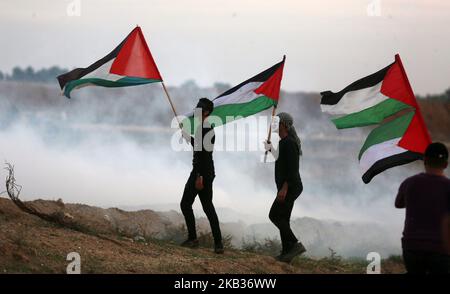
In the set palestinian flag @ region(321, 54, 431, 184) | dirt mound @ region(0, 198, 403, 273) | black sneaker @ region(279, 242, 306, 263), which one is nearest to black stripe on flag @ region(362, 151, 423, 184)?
palestinian flag @ region(321, 54, 431, 184)

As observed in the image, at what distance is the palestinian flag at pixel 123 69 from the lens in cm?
1268

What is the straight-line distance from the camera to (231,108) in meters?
12.9

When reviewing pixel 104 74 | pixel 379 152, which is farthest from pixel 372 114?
pixel 104 74

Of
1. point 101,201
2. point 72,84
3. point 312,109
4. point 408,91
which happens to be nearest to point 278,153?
point 408,91

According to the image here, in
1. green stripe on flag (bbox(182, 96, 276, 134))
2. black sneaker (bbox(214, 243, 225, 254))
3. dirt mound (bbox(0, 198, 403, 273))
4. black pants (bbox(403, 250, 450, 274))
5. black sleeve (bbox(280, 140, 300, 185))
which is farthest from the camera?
green stripe on flag (bbox(182, 96, 276, 134))

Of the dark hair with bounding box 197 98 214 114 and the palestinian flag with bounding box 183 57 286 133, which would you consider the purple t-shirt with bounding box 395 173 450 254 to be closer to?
the dark hair with bounding box 197 98 214 114

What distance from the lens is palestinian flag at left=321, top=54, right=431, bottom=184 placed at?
455 inches

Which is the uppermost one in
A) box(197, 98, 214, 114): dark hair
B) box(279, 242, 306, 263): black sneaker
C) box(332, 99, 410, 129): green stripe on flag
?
box(197, 98, 214, 114): dark hair

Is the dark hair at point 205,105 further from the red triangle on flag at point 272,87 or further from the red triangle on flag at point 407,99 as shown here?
the red triangle on flag at point 407,99

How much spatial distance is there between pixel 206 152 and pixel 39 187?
28.0 ft

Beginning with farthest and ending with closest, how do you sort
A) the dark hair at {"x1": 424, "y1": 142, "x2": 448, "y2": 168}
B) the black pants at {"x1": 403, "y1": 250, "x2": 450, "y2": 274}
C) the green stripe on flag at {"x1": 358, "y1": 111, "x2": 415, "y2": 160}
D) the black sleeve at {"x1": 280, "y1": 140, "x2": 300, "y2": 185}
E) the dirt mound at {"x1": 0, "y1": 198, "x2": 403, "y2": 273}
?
the black sleeve at {"x1": 280, "y1": 140, "x2": 300, "y2": 185} < the green stripe on flag at {"x1": 358, "y1": 111, "x2": 415, "y2": 160} < the dirt mound at {"x1": 0, "y1": 198, "x2": 403, "y2": 273} < the dark hair at {"x1": 424, "y1": 142, "x2": 448, "y2": 168} < the black pants at {"x1": 403, "y1": 250, "x2": 450, "y2": 274}

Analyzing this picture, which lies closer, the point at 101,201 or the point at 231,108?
the point at 231,108

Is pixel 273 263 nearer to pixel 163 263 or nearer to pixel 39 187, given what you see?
pixel 163 263

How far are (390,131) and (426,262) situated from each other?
310 cm
